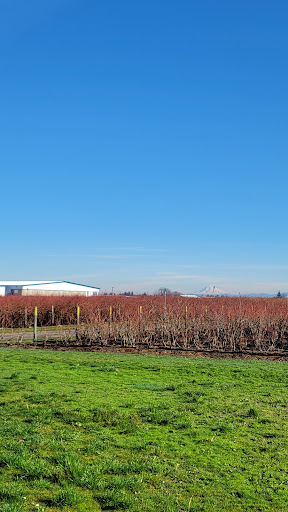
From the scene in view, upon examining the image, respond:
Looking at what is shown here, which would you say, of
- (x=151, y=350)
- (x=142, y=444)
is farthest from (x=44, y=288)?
(x=142, y=444)

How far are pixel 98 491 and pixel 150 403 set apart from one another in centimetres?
350

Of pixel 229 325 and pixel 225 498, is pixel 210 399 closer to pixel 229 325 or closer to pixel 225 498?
pixel 225 498

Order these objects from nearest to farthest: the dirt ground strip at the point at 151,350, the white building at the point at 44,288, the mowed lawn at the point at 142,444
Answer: the mowed lawn at the point at 142,444, the dirt ground strip at the point at 151,350, the white building at the point at 44,288

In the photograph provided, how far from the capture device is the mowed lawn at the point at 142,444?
473 centimetres

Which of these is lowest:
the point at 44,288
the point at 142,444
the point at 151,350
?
the point at 142,444

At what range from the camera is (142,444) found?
242 inches

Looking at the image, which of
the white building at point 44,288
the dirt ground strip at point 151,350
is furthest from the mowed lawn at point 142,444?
the white building at point 44,288

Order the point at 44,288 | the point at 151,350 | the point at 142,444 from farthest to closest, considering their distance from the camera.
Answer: the point at 44,288
the point at 151,350
the point at 142,444

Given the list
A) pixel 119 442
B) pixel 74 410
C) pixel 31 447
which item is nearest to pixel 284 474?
pixel 119 442

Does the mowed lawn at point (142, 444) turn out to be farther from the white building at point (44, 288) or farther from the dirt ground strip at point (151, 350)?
the white building at point (44, 288)

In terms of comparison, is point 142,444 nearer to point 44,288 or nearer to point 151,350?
point 151,350

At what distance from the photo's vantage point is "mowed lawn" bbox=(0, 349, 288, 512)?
186 inches

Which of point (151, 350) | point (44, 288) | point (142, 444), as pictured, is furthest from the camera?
point (44, 288)

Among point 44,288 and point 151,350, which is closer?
point 151,350
